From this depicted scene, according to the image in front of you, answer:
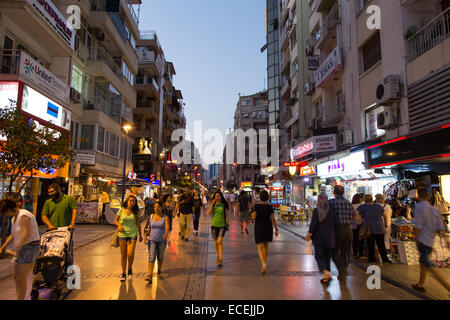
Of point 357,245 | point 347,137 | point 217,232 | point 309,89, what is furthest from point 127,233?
point 309,89

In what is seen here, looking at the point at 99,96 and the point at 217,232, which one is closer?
the point at 217,232

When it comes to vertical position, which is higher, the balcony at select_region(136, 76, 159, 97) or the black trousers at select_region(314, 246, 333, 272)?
the balcony at select_region(136, 76, 159, 97)

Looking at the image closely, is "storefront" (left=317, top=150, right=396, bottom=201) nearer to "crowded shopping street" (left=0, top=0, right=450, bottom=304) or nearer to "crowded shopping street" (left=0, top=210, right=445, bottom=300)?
"crowded shopping street" (left=0, top=0, right=450, bottom=304)

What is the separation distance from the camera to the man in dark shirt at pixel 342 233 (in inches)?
253

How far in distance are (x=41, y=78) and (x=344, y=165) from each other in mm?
14837

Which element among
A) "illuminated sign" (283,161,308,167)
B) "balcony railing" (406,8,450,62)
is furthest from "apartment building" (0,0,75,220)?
"illuminated sign" (283,161,308,167)

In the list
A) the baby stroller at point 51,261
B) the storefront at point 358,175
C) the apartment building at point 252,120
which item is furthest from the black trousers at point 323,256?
the apartment building at point 252,120

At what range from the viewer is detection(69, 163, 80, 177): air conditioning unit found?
1841cm

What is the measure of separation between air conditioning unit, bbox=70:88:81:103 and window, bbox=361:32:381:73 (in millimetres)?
16123

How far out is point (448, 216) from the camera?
955 centimetres

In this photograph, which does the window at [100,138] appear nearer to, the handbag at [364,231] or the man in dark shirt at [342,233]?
Answer: the handbag at [364,231]

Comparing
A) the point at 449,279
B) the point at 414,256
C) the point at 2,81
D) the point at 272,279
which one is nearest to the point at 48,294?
the point at 272,279

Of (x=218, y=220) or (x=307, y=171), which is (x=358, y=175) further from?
(x=218, y=220)

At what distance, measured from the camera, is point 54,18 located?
15570 mm
